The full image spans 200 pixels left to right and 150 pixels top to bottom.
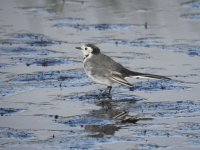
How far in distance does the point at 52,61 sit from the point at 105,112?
10.2 ft

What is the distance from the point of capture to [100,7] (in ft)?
61.4

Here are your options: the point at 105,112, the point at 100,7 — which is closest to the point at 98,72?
the point at 105,112

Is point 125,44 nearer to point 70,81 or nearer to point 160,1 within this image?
point 70,81

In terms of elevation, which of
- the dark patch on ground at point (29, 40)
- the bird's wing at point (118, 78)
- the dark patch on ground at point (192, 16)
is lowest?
the bird's wing at point (118, 78)

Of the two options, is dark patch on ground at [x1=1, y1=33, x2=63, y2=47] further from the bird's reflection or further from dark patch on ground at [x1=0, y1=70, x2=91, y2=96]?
the bird's reflection

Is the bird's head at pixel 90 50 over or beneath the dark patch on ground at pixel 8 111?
over

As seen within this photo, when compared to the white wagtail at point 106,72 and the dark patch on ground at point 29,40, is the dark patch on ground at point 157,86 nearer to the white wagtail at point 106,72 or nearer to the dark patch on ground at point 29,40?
the white wagtail at point 106,72

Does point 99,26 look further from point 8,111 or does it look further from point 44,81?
point 8,111

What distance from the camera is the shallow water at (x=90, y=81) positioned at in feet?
33.7

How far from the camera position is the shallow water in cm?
1027

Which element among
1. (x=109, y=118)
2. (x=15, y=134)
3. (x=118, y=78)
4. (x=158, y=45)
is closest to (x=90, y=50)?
(x=118, y=78)

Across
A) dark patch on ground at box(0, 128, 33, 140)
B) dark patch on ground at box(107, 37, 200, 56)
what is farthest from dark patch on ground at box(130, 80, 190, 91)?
dark patch on ground at box(0, 128, 33, 140)

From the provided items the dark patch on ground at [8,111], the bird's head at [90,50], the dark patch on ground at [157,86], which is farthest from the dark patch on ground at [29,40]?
the dark patch on ground at [8,111]

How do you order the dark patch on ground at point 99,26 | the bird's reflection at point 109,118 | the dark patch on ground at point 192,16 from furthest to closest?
1. the dark patch on ground at point 192,16
2. the dark patch on ground at point 99,26
3. the bird's reflection at point 109,118
